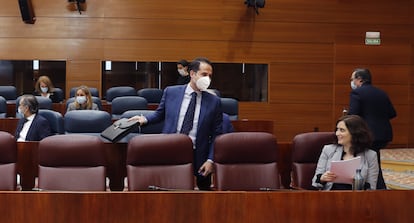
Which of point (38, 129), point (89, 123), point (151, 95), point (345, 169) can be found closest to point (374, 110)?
point (345, 169)

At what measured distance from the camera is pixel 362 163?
366 cm

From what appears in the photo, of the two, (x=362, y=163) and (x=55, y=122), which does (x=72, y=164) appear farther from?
(x=55, y=122)

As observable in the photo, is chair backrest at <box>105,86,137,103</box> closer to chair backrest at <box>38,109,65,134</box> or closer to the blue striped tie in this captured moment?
chair backrest at <box>38,109,65,134</box>

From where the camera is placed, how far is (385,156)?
962 cm

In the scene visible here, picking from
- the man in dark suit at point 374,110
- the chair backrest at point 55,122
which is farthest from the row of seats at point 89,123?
the man in dark suit at point 374,110

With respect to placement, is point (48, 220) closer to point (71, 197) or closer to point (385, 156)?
point (71, 197)

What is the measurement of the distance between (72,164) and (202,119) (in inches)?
37.9

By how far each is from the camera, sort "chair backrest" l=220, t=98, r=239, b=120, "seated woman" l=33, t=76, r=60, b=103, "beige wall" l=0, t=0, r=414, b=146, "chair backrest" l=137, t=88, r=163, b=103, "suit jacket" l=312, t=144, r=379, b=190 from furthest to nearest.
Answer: "beige wall" l=0, t=0, r=414, b=146, "chair backrest" l=137, t=88, r=163, b=103, "seated woman" l=33, t=76, r=60, b=103, "chair backrest" l=220, t=98, r=239, b=120, "suit jacket" l=312, t=144, r=379, b=190

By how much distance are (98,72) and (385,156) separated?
5368 millimetres

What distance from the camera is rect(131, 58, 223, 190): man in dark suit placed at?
401 cm

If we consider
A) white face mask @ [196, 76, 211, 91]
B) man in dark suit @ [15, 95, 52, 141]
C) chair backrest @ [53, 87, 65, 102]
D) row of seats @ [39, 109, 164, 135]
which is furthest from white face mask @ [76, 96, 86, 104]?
white face mask @ [196, 76, 211, 91]

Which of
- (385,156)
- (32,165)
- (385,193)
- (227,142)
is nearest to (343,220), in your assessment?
(385,193)

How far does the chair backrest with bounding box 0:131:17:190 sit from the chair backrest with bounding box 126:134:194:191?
801mm

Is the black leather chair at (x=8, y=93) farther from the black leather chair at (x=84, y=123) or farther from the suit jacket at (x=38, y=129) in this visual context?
the suit jacket at (x=38, y=129)
